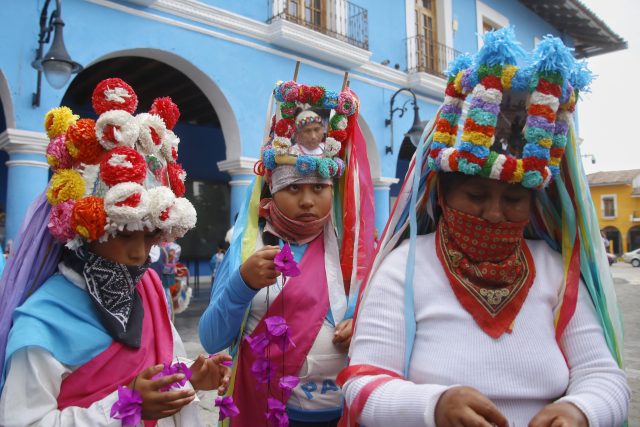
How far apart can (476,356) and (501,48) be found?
2.66 feet

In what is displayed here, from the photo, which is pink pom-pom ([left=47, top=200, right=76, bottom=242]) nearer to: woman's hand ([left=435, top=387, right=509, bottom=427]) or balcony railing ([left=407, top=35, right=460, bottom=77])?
woman's hand ([left=435, top=387, right=509, bottom=427])

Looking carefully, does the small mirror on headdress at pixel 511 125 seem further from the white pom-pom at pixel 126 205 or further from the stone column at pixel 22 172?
the stone column at pixel 22 172

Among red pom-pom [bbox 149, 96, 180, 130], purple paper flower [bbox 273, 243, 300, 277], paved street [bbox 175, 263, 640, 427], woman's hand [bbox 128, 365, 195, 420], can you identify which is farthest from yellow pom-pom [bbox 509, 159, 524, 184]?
paved street [bbox 175, 263, 640, 427]

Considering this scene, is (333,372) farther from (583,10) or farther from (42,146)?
(583,10)

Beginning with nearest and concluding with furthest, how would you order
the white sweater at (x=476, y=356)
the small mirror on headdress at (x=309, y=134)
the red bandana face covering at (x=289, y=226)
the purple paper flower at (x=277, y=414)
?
the white sweater at (x=476, y=356), the purple paper flower at (x=277, y=414), the red bandana face covering at (x=289, y=226), the small mirror on headdress at (x=309, y=134)

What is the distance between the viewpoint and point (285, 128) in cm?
203

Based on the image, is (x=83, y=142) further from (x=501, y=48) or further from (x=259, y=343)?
(x=501, y=48)

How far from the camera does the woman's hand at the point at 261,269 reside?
1.57 meters

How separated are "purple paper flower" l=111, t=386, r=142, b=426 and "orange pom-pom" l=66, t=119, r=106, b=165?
26.3 inches

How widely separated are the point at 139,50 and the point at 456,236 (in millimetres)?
6171

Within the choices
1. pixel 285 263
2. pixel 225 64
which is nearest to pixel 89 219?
pixel 285 263

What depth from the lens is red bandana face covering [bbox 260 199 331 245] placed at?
Answer: 185cm

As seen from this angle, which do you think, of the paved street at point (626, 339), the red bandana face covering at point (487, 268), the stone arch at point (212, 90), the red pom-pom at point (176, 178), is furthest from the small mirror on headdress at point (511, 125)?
the stone arch at point (212, 90)

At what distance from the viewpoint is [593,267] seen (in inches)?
56.4
